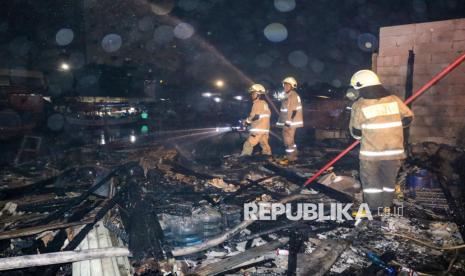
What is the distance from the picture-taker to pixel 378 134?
4.30 metres

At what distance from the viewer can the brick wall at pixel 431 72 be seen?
6859 mm

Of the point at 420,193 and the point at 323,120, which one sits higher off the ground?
the point at 323,120

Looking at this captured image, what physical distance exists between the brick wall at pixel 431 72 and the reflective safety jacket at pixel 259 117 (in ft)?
10.3

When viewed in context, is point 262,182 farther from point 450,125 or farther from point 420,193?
point 450,125

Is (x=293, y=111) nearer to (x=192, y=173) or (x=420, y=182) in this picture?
(x=192, y=173)

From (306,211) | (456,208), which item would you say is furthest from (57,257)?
(456,208)

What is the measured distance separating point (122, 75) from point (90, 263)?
27.5 meters

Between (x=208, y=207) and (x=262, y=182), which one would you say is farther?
(x=262, y=182)

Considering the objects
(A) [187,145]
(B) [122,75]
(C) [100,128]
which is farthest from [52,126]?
(B) [122,75]

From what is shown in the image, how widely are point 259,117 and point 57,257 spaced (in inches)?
235

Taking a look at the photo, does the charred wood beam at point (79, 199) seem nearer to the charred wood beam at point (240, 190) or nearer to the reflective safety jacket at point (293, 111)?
the charred wood beam at point (240, 190)

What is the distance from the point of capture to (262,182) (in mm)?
6438

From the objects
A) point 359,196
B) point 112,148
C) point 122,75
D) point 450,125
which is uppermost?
point 122,75

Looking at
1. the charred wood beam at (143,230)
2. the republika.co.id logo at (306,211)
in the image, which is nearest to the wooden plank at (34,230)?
the charred wood beam at (143,230)
